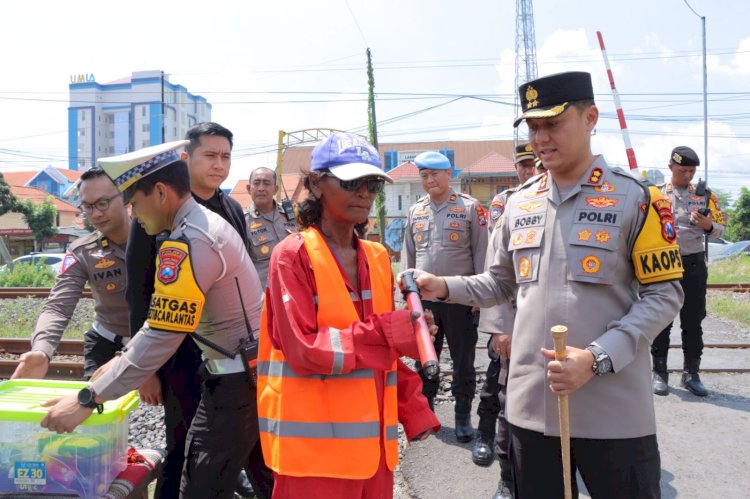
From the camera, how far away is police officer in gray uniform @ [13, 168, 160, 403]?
12.1 feet

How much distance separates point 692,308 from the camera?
6.15 meters

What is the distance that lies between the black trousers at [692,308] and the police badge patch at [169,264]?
17.0ft

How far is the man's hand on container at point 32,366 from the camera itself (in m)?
3.25

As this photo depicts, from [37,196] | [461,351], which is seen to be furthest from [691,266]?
[37,196]

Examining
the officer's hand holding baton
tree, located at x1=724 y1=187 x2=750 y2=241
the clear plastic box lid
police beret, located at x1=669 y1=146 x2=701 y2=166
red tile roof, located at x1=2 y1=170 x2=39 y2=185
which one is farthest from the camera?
red tile roof, located at x1=2 y1=170 x2=39 y2=185

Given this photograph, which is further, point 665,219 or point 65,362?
point 65,362

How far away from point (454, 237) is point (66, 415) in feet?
12.4

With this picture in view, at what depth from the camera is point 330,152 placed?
2.36 m

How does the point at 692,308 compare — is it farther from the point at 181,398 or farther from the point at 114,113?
the point at 114,113

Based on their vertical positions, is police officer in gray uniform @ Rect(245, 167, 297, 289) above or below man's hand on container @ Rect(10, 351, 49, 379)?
above

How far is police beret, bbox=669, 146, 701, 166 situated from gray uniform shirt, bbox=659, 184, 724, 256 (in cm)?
33

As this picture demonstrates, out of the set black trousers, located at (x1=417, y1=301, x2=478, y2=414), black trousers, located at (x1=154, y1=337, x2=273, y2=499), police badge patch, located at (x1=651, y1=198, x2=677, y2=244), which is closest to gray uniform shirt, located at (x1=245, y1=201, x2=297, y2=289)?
black trousers, located at (x1=417, y1=301, x2=478, y2=414)

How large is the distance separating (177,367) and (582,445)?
2.19m

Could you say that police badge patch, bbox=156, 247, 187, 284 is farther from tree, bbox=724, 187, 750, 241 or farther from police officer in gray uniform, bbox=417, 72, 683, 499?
tree, bbox=724, 187, 750, 241
